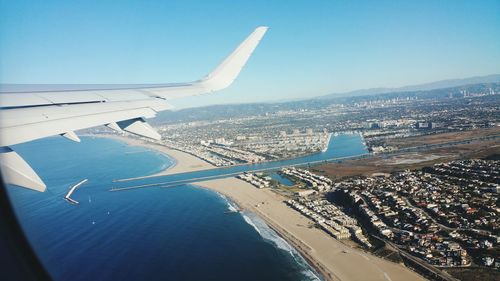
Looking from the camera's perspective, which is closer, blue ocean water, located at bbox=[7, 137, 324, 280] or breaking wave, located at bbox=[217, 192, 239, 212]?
blue ocean water, located at bbox=[7, 137, 324, 280]

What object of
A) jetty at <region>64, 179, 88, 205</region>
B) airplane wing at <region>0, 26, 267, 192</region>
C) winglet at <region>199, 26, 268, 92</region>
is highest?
winglet at <region>199, 26, 268, 92</region>

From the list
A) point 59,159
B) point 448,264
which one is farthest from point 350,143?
point 59,159

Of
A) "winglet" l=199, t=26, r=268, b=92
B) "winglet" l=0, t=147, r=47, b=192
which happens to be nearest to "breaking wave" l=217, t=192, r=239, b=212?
"winglet" l=199, t=26, r=268, b=92

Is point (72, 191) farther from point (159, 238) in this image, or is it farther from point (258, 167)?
point (258, 167)

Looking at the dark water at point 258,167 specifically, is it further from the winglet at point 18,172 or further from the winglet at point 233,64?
the winglet at point 18,172

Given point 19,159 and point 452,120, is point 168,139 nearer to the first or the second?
point 452,120

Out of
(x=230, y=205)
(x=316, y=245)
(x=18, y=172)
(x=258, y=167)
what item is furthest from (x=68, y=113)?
(x=258, y=167)

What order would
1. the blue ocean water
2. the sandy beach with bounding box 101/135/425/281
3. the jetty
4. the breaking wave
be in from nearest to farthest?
the sandy beach with bounding box 101/135/425/281 → the blue ocean water → the breaking wave → the jetty

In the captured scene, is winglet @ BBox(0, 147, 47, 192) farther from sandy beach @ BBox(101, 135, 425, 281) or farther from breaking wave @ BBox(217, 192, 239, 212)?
breaking wave @ BBox(217, 192, 239, 212)
